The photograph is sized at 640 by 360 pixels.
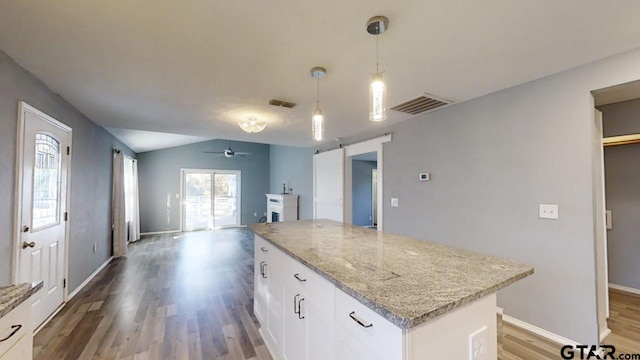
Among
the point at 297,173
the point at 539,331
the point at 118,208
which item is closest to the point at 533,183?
the point at 539,331

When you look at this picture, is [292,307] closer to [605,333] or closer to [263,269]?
[263,269]

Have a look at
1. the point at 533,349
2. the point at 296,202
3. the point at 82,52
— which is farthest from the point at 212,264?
the point at 533,349

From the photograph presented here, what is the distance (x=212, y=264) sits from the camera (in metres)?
4.39

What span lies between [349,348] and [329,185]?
4.22 m

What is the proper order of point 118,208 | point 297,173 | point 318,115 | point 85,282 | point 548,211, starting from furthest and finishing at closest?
point 297,173
point 118,208
point 85,282
point 548,211
point 318,115

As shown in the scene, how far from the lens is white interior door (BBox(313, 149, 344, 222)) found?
193 inches

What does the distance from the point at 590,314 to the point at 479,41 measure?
2.22m

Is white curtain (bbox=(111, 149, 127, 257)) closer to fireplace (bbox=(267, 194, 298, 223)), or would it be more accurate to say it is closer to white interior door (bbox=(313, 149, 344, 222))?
fireplace (bbox=(267, 194, 298, 223))

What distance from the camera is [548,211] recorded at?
86.1 inches

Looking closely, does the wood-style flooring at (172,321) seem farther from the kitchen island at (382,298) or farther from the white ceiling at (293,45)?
the white ceiling at (293,45)

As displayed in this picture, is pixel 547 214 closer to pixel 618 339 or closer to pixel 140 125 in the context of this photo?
pixel 618 339

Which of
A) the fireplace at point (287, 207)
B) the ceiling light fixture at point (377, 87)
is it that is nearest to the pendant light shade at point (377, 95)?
the ceiling light fixture at point (377, 87)

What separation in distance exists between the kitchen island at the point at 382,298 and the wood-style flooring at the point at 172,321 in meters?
0.60

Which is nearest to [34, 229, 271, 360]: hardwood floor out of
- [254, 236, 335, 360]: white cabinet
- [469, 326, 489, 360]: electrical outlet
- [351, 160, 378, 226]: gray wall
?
[254, 236, 335, 360]: white cabinet
